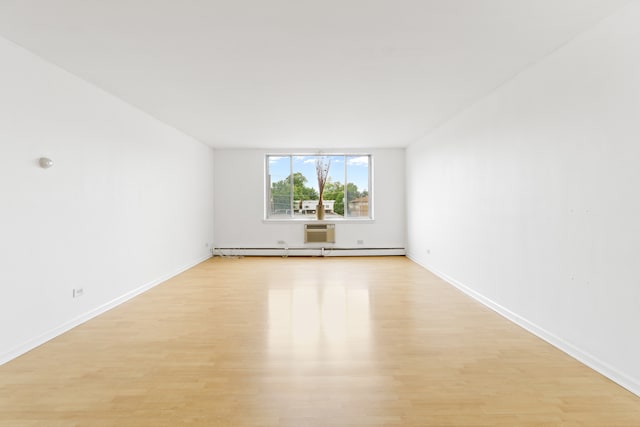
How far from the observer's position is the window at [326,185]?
7.40m

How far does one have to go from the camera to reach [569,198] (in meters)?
2.50

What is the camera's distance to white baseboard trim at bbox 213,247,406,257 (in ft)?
23.5

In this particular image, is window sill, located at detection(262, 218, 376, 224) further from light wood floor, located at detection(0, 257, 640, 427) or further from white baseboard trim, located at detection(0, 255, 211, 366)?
light wood floor, located at detection(0, 257, 640, 427)

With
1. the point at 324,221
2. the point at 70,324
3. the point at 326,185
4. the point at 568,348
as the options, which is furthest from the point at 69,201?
the point at 326,185

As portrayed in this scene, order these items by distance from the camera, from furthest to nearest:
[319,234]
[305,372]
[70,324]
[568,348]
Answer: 1. [319,234]
2. [70,324]
3. [568,348]
4. [305,372]

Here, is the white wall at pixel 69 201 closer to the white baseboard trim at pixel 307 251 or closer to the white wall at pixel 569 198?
the white baseboard trim at pixel 307 251

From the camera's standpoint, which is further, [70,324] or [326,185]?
[326,185]

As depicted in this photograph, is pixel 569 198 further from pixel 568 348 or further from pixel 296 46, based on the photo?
pixel 296 46

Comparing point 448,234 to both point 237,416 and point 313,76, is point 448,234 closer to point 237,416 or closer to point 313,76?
point 313,76

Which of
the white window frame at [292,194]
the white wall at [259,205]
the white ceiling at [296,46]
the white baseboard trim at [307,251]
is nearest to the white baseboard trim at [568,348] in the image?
the white ceiling at [296,46]

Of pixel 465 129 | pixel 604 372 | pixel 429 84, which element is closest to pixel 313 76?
pixel 429 84

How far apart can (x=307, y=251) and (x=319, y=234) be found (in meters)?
0.48

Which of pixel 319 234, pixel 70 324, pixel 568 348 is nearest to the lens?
pixel 568 348

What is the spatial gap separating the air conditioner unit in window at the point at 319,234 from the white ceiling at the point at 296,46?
340 cm
